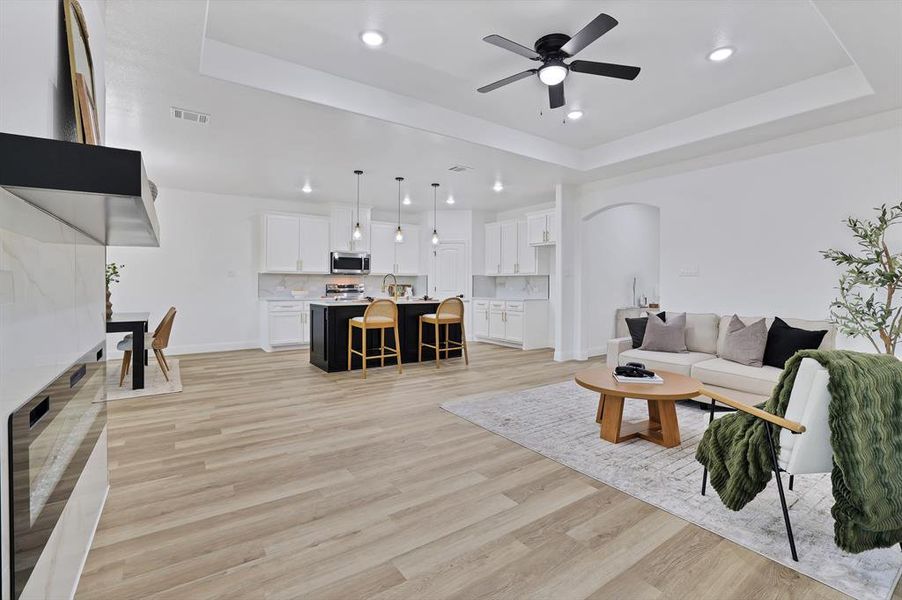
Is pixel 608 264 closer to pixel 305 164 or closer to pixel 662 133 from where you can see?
pixel 662 133

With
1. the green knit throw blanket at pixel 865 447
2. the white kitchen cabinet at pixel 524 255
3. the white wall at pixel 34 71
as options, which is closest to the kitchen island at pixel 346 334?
the white kitchen cabinet at pixel 524 255

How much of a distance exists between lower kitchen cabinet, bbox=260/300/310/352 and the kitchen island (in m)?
1.35

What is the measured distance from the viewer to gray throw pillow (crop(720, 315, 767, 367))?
3.90 metres

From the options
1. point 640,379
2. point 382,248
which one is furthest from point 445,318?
point 640,379

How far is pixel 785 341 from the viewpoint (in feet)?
12.4

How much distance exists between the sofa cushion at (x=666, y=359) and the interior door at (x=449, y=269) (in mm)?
4576

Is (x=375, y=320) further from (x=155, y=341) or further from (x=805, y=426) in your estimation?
(x=805, y=426)

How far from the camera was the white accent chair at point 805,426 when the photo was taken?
1.80 meters

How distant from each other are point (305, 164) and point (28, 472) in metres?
5.18

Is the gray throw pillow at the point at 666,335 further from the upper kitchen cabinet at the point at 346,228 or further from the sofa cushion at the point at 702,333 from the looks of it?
the upper kitchen cabinet at the point at 346,228

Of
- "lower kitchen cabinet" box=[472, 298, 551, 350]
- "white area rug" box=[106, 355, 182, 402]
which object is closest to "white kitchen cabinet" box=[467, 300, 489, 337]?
"lower kitchen cabinet" box=[472, 298, 551, 350]

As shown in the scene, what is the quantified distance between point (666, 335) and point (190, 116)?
524 cm

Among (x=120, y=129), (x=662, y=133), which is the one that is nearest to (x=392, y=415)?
(x=120, y=129)

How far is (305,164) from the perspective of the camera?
5.54m
